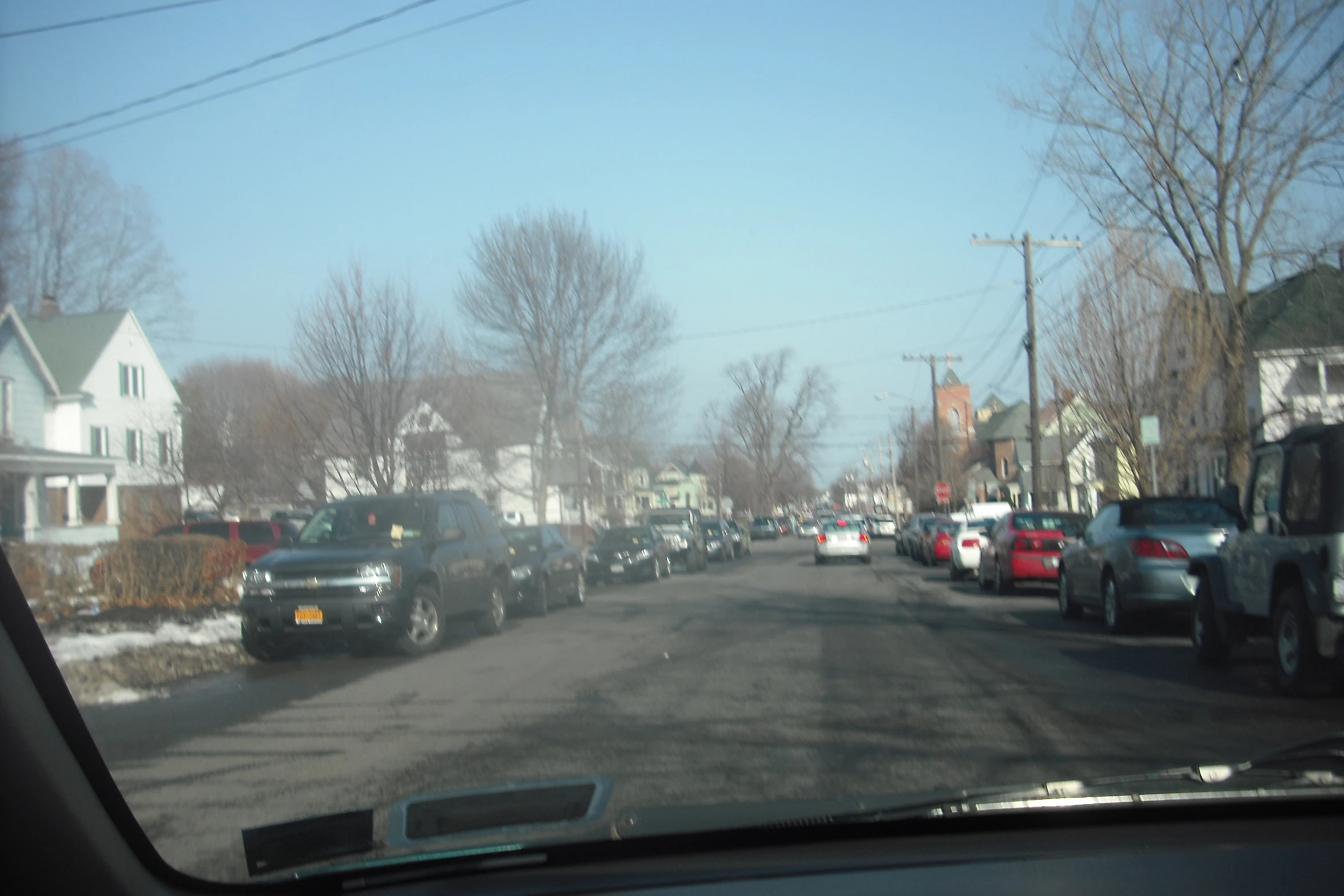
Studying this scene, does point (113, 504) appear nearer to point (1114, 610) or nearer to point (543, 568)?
point (543, 568)

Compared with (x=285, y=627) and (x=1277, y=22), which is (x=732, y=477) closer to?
(x=1277, y=22)

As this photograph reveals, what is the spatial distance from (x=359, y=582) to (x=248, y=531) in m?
3.65

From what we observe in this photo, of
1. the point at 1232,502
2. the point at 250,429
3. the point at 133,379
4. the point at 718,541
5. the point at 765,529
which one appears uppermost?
the point at 133,379

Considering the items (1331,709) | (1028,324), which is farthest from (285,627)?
(1028,324)

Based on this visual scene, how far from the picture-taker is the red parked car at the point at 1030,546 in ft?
60.5

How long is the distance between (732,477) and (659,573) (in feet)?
243

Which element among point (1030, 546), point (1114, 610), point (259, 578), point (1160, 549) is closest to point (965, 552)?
point (1030, 546)

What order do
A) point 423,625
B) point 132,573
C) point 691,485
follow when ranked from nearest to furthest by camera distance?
point 132,573 < point 423,625 < point 691,485

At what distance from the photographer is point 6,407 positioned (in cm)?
532

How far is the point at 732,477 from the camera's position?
10231 centimetres

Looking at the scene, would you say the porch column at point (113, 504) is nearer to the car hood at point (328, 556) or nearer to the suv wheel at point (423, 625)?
the car hood at point (328, 556)

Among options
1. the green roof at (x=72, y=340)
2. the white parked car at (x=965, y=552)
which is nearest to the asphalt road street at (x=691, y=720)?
the green roof at (x=72, y=340)

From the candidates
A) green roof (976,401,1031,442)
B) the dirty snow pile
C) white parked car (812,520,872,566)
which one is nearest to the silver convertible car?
the dirty snow pile

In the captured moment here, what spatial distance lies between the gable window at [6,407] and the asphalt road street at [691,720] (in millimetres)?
1995
